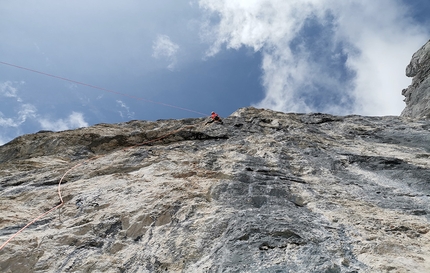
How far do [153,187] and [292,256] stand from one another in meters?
2.76

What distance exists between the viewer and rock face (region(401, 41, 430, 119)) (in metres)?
13.8

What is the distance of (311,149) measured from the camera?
710 centimetres

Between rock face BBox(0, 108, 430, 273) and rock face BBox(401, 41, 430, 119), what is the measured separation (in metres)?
6.89

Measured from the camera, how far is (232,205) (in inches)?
178

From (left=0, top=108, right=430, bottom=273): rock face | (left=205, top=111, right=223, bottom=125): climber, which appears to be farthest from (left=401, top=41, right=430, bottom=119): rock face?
(left=205, top=111, right=223, bottom=125): climber

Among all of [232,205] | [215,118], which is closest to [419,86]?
[215,118]

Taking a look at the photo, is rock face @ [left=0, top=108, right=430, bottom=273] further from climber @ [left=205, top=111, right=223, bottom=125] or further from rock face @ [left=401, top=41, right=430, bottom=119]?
rock face @ [left=401, top=41, right=430, bottom=119]

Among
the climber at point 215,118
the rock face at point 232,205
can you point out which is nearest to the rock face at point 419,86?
the rock face at point 232,205

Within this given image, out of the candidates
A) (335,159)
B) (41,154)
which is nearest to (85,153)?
(41,154)

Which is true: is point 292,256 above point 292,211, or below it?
below

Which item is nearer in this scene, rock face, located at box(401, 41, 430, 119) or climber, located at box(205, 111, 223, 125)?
climber, located at box(205, 111, 223, 125)

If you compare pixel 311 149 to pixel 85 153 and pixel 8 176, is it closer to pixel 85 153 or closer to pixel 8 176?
→ pixel 85 153

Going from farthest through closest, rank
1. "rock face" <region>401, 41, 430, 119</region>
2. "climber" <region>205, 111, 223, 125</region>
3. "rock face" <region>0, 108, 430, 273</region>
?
"rock face" <region>401, 41, 430, 119</region> < "climber" <region>205, 111, 223, 125</region> < "rock face" <region>0, 108, 430, 273</region>

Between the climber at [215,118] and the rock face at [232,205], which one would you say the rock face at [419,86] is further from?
the climber at [215,118]
